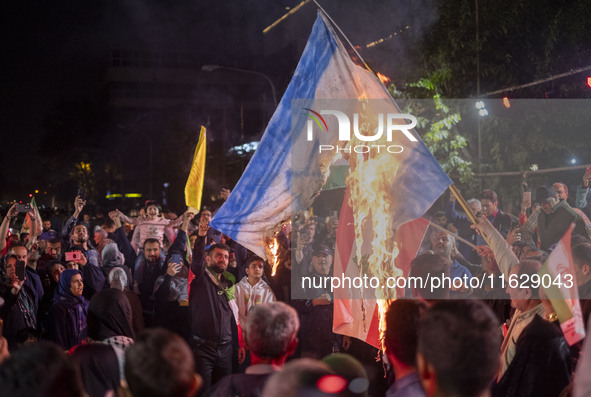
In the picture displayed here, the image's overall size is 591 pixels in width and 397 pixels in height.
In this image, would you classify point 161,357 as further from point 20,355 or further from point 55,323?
point 55,323

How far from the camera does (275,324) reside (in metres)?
3.26

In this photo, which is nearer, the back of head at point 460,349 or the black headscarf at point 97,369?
the back of head at point 460,349

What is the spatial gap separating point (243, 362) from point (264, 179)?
2189mm

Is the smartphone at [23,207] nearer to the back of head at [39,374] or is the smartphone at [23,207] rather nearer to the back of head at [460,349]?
the back of head at [39,374]

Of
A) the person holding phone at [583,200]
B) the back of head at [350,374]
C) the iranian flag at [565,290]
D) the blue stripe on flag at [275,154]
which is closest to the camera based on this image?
the back of head at [350,374]

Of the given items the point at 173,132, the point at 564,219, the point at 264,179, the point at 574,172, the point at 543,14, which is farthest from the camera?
the point at 173,132

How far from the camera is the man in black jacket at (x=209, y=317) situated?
20.0 ft

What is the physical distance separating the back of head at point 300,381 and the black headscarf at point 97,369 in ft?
5.17

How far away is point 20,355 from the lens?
8.12 ft

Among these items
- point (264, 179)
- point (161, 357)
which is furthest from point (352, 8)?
point (161, 357)

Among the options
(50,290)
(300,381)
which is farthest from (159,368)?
(50,290)

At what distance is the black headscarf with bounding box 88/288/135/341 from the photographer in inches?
172

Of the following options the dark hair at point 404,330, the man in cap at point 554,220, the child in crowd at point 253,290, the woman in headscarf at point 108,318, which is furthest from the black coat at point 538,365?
the man in cap at point 554,220
